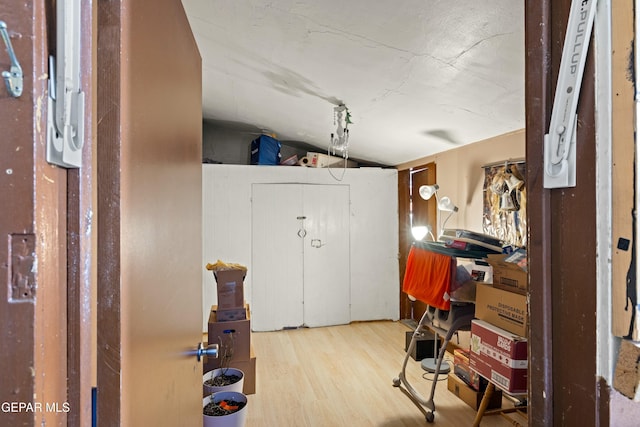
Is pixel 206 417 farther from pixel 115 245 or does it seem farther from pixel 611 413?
pixel 611 413

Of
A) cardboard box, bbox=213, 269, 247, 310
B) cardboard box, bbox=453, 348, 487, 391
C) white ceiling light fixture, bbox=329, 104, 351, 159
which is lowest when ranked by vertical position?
cardboard box, bbox=453, 348, 487, 391

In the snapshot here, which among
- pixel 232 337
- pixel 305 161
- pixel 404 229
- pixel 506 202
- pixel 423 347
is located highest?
pixel 305 161

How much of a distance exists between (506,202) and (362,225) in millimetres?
2024

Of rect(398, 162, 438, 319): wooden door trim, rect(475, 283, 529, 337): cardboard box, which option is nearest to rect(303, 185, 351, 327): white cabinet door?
rect(398, 162, 438, 319): wooden door trim

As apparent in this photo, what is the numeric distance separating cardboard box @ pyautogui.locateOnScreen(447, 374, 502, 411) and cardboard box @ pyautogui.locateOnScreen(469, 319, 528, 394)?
60cm

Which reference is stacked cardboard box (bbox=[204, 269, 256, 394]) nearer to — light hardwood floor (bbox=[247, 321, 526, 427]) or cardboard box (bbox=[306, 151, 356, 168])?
light hardwood floor (bbox=[247, 321, 526, 427])

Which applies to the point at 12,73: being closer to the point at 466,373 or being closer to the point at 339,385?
the point at 339,385

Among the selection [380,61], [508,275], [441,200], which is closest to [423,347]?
[441,200]

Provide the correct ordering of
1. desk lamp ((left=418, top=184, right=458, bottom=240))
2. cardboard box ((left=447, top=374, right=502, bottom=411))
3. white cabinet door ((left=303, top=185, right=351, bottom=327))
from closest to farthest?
cardboard box ((left=447, top=374, right=502, bottom=411)) → desk lamp ((left=418, top=184, right=458, bottom=240)) → white cabinet door ((left=303, top=185, right=351, bottom=327))

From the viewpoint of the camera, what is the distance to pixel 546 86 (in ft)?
2.02

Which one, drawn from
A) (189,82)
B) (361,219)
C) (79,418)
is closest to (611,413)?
(79,418)

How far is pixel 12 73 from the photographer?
0.39 metres

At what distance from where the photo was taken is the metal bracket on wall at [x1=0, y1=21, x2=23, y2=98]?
385mm

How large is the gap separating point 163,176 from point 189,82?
0.42m
